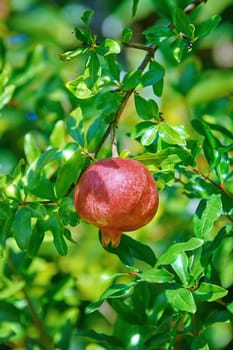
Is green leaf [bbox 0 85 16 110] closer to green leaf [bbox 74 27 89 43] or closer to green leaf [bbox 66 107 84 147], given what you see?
green leaf [bbox 66 107 84 147]

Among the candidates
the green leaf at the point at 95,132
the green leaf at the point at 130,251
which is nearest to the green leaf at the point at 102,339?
the green leaf at the point at 130,251

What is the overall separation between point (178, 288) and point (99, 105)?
9.2 inches

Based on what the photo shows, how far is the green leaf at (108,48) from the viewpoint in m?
0.93

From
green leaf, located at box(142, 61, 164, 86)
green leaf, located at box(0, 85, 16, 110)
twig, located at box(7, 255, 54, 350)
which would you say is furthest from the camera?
twig, located at box(7, 255, 54, 350)

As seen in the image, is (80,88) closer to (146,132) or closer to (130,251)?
(146,132)

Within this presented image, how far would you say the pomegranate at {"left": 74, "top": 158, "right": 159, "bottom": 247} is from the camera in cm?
89

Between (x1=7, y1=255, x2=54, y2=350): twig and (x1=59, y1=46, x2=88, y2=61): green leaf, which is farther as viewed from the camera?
(x1=7, y1=255, x2=54, y2=350): twig

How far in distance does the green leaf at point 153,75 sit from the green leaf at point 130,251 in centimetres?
19

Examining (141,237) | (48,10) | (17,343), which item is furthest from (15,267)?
(48,10)

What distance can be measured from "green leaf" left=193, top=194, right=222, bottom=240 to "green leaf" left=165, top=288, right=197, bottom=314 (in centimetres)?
7

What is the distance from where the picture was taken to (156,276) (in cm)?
95

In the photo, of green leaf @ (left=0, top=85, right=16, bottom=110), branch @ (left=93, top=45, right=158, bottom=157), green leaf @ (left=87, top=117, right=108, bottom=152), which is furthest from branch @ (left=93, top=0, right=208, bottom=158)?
green leaf @ (left=0, top=85, right=16, bottom=110)

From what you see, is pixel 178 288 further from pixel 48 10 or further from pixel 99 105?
pixel 48 10

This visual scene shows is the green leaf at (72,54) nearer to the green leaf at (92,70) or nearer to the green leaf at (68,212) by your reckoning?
the green leaf at (92,70)
